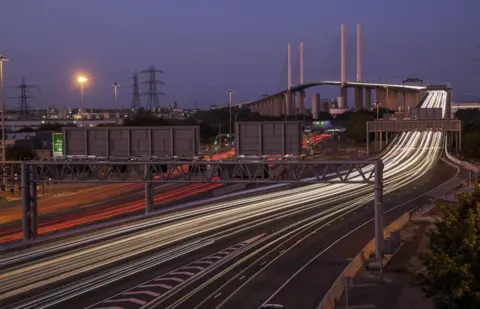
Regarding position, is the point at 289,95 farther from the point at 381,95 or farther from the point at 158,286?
the point at 158,286

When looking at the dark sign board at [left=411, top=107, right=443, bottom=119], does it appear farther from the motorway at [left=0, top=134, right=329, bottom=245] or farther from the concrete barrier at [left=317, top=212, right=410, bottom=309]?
the concrete barrier at [left=317, top=212, right=410, bottom=309]

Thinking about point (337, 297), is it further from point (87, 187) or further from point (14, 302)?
point (87, 187)

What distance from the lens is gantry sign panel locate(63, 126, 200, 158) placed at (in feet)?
64.1

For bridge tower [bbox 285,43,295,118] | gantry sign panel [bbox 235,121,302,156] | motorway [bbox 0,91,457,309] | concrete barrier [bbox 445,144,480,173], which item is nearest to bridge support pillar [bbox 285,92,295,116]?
bridge tower [bbox 285,43,295,118]

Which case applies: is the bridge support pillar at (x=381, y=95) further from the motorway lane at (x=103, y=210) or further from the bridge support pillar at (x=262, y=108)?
the motorway lane at (x=103, y=210)

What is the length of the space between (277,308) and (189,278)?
4.70 m

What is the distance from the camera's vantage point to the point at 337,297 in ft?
47.4

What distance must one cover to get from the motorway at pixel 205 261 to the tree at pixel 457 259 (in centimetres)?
375

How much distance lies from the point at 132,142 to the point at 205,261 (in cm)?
438

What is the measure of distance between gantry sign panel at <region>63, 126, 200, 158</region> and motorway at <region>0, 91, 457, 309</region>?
271 cm

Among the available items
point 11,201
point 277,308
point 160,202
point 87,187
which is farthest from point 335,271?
point 87,187

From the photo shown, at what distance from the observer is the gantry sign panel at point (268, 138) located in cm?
1894

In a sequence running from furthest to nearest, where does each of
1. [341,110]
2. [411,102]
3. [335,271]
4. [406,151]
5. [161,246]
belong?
[341,110] < [411,102] < [406,151] < [161,246] < [335,271]

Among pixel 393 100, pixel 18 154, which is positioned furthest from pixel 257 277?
pixel 393 100
